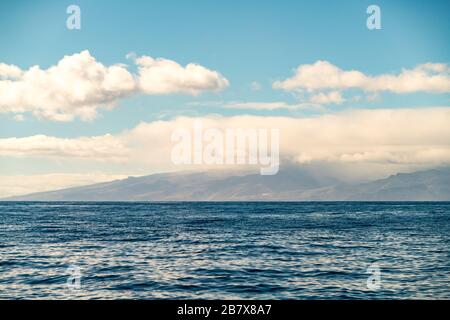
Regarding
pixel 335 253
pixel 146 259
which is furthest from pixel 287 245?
pixel 146 259

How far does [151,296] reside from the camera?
966 inches

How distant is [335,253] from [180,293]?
20.1m

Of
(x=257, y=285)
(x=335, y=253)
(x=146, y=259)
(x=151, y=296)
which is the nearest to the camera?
(x=151, y=296)

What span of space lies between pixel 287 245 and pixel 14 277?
27.0m

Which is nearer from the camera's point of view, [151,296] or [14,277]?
[151,296]

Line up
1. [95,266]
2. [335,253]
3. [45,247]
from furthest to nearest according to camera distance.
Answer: [45,247], [335,253], [95,266]

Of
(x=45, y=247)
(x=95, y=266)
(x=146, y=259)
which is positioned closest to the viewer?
(x=95, y=266)

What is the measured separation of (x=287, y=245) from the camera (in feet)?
153

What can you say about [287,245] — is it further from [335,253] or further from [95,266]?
[95,266]
